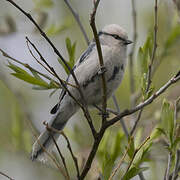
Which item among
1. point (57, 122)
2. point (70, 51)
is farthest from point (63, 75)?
point (70, 51)

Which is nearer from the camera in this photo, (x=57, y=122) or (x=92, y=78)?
(x=92, y=78)

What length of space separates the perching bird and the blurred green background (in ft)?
0.78

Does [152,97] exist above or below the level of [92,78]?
above

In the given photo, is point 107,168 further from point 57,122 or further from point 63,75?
point 63,75

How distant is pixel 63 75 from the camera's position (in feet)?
19.5

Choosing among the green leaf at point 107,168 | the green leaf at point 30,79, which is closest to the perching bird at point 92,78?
the green leaf at point 30,79

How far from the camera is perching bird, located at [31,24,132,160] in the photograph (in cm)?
310

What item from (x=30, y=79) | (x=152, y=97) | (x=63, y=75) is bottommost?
(x=63, y=75)

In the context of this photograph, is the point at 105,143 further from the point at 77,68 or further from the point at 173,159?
the point at 173,159

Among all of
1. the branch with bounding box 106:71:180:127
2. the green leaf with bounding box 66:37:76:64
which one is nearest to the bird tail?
the green leaf with bounding box 66:37:76:64

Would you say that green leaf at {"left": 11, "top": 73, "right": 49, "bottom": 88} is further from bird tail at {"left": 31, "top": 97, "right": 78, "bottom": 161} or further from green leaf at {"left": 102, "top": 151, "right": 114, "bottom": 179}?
bird tail at {"left": 31, "top": 97, "right": 78, "bottom": 161}

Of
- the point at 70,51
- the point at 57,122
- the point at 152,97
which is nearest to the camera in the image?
the point at 152,97

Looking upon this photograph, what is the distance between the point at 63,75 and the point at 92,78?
9.42ft

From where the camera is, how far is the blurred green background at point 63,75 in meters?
3.78
